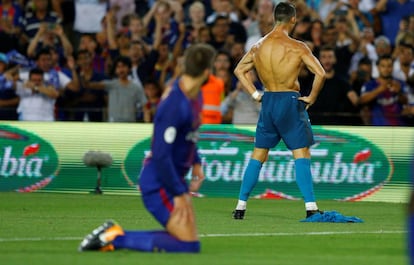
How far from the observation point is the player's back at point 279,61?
15219mm

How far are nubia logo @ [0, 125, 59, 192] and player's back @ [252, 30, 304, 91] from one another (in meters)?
6.37

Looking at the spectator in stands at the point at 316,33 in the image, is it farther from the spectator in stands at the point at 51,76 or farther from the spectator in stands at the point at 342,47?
the spectator in stands at the point at 51,76

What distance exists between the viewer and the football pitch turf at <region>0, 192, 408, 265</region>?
1052 cm

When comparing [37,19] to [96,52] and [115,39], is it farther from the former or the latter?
[115,39]

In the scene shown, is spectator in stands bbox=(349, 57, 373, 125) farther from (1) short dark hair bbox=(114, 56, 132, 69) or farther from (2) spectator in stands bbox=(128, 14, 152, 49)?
(2) spectator in stands bbox=(128, 14, 152, 49)

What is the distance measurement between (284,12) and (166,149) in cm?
525

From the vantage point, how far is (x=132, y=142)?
20.4m

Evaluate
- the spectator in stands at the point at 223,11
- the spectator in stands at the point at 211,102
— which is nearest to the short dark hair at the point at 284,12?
the spectator in stands at the point at 211,102

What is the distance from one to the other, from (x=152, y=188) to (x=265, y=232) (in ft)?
10.1

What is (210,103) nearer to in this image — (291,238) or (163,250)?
(291,238)

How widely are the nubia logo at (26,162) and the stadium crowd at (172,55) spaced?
6.40 feet

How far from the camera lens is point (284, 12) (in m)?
15.2

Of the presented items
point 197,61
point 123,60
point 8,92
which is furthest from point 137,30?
point 197,61

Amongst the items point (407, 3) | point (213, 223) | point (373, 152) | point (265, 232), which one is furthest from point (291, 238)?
point (407, 3)
